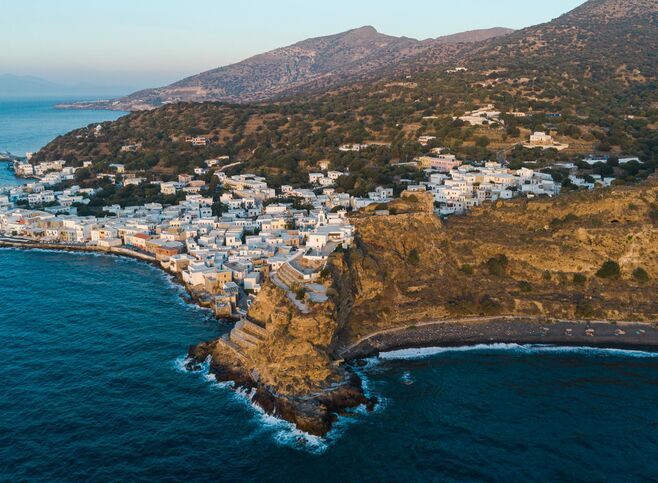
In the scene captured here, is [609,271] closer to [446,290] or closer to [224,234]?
[446,290]

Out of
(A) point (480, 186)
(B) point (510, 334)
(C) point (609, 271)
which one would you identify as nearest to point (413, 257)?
(B) point (510, 334)

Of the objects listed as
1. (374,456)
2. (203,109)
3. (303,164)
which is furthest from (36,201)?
(374,456)

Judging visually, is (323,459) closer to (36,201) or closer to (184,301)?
(184,301)

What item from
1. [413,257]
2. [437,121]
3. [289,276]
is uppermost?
[437,121]

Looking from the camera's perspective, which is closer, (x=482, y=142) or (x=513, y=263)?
(x=513, y=263)

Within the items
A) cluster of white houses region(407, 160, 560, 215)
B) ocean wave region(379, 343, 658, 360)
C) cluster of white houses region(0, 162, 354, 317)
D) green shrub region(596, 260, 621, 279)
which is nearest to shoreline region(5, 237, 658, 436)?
ocean wave region(379, 343, 658, 360)

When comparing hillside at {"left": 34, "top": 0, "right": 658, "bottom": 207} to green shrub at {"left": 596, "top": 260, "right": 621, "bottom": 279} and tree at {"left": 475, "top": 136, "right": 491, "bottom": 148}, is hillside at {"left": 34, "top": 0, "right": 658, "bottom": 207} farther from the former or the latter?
green shrub at {"left": 596, "top": 260, "right": 621, "bottom": 279}

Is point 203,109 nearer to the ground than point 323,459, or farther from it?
farther from it

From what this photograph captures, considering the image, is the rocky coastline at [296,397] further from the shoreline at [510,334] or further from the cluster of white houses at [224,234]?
the cluster of white houses at [224,234]

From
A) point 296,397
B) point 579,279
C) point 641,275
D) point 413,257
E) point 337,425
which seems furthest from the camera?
point 413,257
